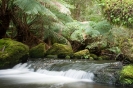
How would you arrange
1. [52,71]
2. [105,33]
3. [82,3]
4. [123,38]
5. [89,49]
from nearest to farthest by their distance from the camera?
[123,38] → [52,71] → [105,33] → [89,49] → [82,3]

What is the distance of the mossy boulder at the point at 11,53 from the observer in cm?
916

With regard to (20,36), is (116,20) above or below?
above

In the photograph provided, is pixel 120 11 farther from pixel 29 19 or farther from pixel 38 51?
pixel 29 19

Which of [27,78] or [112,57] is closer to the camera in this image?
[27,78]

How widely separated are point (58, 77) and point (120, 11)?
123 inches

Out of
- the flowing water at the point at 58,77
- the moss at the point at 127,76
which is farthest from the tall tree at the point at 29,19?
the moss at the point at 127,76

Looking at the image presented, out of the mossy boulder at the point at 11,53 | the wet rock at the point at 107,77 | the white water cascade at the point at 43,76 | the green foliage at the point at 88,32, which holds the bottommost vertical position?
the white water cascade at the point at 43,76

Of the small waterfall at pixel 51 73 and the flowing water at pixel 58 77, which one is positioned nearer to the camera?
the flowing water at pixel 58 77

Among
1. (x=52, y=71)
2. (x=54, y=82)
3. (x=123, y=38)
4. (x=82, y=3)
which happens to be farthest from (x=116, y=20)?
(x=82, y=3)

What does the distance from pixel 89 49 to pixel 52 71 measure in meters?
5.50

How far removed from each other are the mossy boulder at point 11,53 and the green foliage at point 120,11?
174 inches

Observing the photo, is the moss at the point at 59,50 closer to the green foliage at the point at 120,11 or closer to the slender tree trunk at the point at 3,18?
the slender tree trunk at the point at 3,18

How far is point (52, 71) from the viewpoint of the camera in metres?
8.66

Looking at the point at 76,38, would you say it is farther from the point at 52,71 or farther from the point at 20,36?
the point at 52,71
